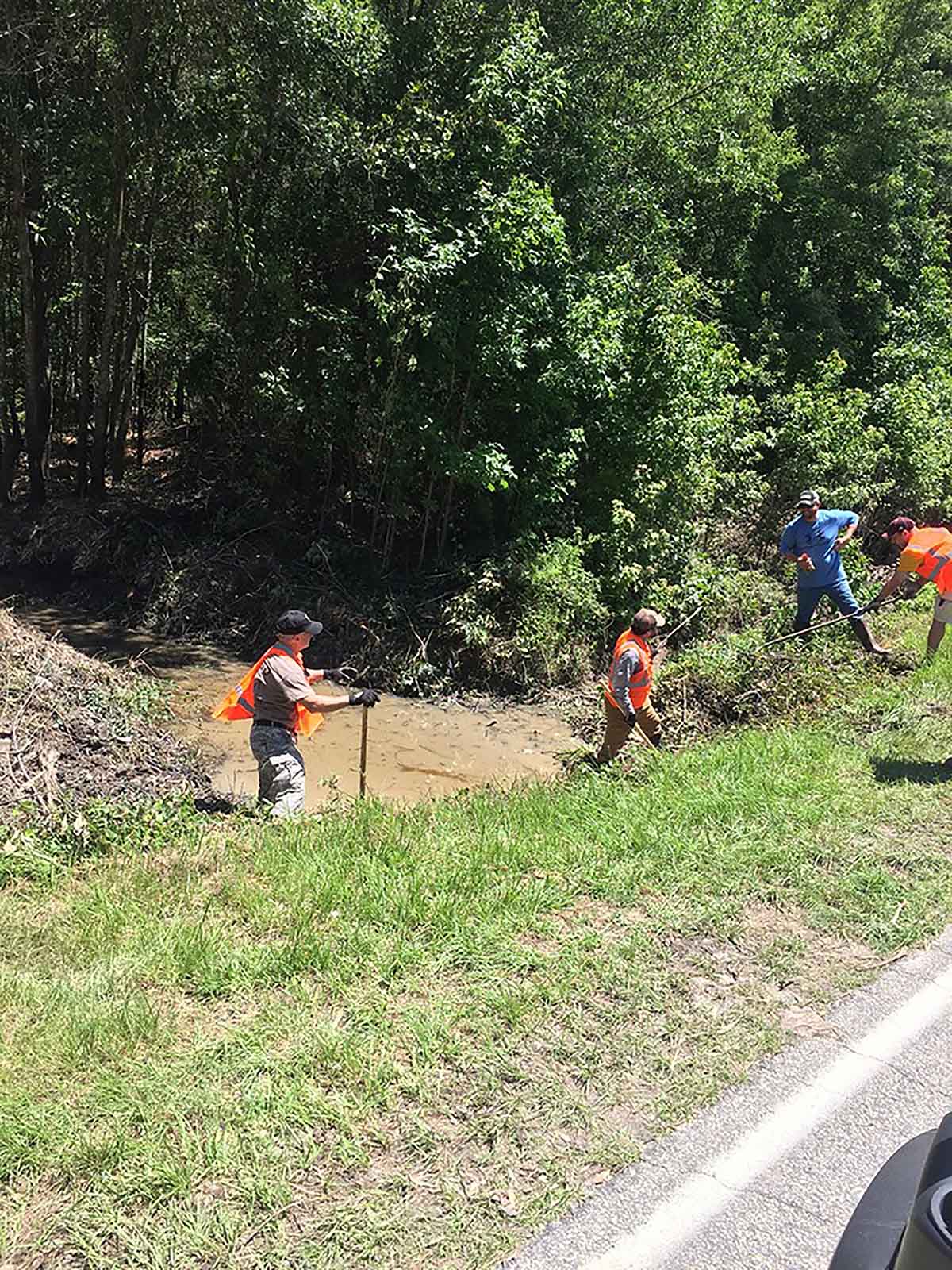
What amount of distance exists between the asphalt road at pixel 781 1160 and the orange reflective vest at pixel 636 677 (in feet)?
14.9

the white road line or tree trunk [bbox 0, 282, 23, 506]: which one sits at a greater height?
tree trunk [bbox 0, 282, 23, 506]

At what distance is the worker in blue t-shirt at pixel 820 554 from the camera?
11039 millimetres

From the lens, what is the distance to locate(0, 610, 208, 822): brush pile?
22.1 feet

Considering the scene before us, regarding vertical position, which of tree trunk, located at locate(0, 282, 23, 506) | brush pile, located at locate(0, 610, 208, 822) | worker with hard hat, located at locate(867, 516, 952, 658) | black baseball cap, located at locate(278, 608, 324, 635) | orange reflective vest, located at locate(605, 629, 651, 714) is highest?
tree trunk, located at locate(0, 282, 23, 506)

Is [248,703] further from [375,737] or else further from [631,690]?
[631,690]

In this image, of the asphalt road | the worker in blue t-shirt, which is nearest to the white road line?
the asphalt road

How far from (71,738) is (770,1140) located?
585cm

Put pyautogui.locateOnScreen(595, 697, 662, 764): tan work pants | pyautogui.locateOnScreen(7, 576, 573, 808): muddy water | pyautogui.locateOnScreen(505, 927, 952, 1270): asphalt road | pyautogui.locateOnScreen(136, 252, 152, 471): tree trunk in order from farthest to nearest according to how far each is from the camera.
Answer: pyautogui.locateOnScreen(136, 252, 152, 471): tree trunk < pyautogui.locateOnScreen(7, 576, 573, 808): muddy water < pyautogui.locateOnScreen(595, 697, 662, 764): tan work pants < pyautogui.locateOnScreen(505, 927, 952, 1270): asphalt road

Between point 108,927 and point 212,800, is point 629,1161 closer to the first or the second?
point 108,927

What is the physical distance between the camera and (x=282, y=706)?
7320mm

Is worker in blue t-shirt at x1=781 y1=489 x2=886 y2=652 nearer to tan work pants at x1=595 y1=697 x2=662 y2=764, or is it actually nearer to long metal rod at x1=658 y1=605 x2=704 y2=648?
long metal rod at x1=658 y1=605 x2=704 y2=648

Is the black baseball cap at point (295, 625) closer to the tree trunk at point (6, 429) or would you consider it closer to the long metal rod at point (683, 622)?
the long metal rod at point (683, 622)

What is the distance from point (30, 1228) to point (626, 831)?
139 inches

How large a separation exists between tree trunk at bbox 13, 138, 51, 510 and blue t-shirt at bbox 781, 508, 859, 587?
38.0 feet
